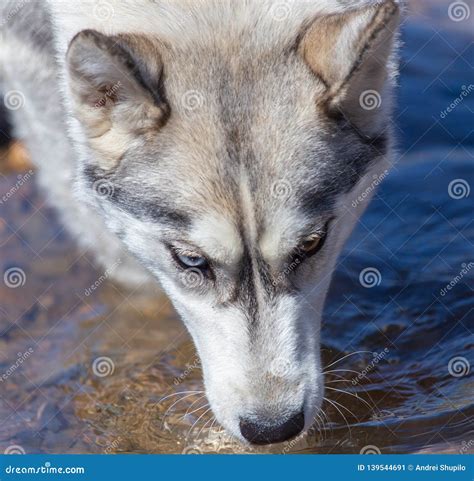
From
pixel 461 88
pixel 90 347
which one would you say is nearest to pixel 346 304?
pixel 90 347

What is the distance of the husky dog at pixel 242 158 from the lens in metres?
4.42

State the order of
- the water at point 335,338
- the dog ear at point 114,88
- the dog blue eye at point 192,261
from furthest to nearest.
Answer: the water at point 335,338
the dog blue eye at point 192,261
the dog ear at point 114,88

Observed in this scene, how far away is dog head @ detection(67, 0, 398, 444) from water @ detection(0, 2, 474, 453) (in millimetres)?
919

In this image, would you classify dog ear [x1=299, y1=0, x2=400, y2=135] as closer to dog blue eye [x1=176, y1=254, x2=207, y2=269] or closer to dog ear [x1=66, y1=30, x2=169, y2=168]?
dog ear [x1=66, y1=30, x2=169, y2=168]

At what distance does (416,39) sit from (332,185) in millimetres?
5185

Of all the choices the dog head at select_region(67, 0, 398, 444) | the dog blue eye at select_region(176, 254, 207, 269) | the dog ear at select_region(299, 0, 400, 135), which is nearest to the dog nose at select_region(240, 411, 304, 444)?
the dog head at select_region(67, 0, 398, 444)

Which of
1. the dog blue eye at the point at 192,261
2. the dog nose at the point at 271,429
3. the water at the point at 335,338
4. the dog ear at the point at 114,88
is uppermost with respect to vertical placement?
the dog ear at the point at 114,88

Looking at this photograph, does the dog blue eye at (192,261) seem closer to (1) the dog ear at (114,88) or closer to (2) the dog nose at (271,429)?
(1) the dog ear at (114,88)

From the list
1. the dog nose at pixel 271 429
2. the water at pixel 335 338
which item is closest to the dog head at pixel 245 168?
the dog nose at pixel 271 429

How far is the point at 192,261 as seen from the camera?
15.2ft

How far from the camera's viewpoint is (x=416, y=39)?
9.38 m

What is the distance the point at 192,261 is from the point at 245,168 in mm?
554

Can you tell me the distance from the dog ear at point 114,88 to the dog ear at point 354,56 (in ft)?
2.63

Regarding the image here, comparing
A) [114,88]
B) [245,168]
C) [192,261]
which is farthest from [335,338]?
[114,88]
